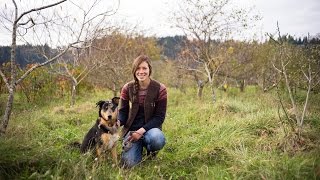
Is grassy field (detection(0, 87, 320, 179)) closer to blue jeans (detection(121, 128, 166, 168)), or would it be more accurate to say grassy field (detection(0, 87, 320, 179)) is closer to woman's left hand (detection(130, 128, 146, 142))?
blue jeans (detection(121, 128, 166, 168))

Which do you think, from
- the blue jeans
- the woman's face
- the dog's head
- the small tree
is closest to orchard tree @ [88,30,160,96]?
the small tree

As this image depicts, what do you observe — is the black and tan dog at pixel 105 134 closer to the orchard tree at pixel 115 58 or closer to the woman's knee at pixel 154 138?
the woman's knee at pixel 154 138

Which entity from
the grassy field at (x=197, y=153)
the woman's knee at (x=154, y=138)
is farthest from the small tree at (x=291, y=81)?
the woman's knee at (x=154, y=138)

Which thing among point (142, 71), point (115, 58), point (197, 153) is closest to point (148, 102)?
point (142, 71)

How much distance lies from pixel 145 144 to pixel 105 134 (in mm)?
687

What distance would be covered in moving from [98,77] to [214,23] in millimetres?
6838

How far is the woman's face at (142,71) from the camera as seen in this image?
4939 millimetres

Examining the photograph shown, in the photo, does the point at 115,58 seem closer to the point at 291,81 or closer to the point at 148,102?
the point at 291,81

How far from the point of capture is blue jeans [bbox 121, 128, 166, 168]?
16.0 feet

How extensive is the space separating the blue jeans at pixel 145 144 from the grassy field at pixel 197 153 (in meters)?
0.20

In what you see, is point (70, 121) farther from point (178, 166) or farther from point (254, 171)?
point (254, 171)

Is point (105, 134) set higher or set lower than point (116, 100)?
lower

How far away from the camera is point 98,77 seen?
1614cm

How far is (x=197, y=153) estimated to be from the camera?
546cm
